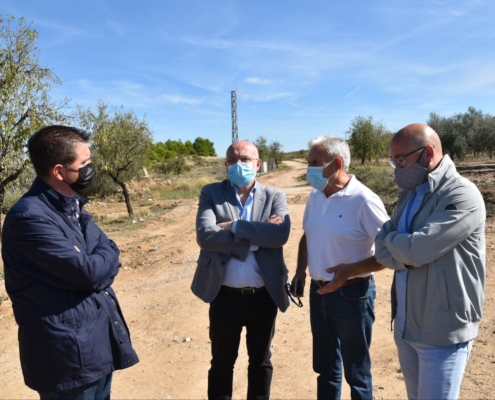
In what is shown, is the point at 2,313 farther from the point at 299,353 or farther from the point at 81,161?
the point at 81,161

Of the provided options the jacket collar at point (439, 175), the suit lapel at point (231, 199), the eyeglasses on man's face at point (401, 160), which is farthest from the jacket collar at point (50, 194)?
the jacket collar at point (439, 175)

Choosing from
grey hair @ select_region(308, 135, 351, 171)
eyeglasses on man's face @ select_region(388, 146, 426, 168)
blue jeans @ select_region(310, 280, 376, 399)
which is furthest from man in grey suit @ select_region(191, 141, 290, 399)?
eyeglasses on man's face @ select_region(388, 146, 426, 168)

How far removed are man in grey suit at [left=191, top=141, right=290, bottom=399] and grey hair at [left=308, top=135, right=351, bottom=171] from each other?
1.68ft

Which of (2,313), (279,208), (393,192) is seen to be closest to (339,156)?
(279,208)

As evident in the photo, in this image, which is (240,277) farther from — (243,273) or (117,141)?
(117,141)

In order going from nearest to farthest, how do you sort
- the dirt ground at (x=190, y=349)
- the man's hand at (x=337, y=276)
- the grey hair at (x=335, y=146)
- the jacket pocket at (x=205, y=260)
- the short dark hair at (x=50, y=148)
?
the short dark hair at (x=50, y=148) → the man's hand at (x=337, y=276) → the grey hair at (x=335, y=146) → the jacket pocket at (x=205, y=260) → the dirt ground at (x=190, y=349)

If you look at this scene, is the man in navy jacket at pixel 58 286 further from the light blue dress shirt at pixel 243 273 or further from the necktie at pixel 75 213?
the light blue dress shirt at pixel 243 273

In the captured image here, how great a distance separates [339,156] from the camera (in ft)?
9.23

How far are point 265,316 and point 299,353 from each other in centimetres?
169

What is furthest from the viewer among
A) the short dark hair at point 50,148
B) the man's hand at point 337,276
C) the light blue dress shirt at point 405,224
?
the man's hand at point 337,276

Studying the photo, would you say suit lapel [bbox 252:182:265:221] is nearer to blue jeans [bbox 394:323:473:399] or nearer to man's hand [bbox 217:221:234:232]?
man's hand [bbox 217:221:234:232]

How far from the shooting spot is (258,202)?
311 centimetres

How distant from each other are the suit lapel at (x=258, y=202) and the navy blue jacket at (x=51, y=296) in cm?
125

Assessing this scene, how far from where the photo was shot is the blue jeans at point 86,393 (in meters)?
2.03
